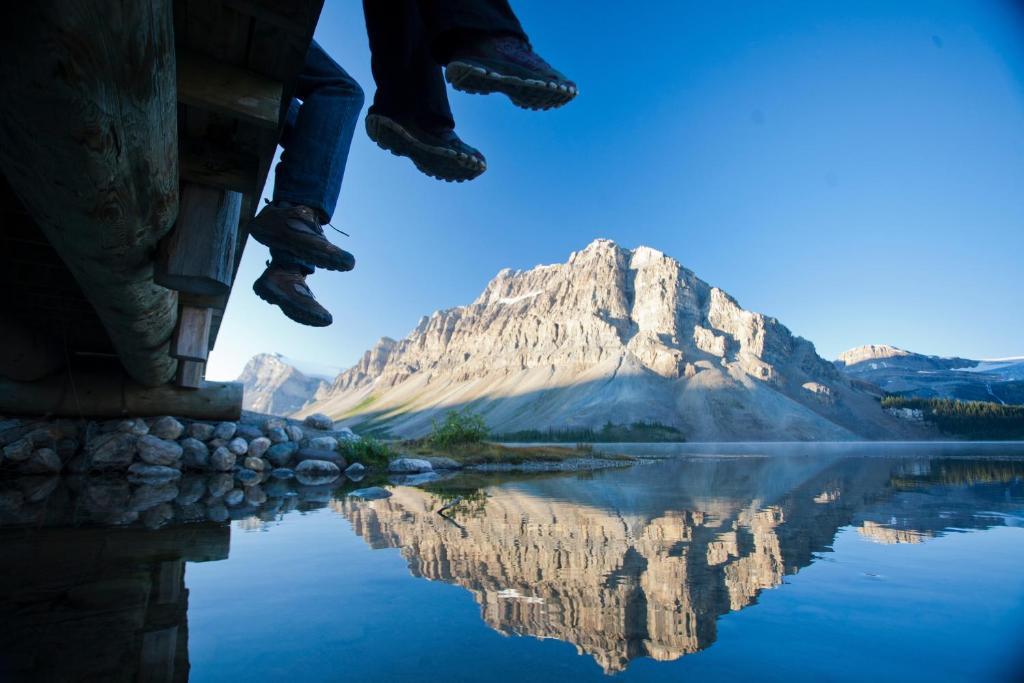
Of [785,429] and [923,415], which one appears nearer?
[785,429]

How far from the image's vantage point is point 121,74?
168 cm

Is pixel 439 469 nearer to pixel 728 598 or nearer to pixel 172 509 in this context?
pixel 172 509

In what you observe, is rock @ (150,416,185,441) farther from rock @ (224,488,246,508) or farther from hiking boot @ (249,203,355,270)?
hiking boot @ (249,203,355,270)

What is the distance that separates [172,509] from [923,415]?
216781 mm

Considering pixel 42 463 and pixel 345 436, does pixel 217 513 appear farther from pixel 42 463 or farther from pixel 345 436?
pixel 345 436

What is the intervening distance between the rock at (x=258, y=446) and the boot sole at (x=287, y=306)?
10.8m

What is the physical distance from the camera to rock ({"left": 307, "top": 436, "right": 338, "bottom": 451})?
1411 cm

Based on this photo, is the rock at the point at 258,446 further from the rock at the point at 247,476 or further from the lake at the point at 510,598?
the lake at the point at 510,598

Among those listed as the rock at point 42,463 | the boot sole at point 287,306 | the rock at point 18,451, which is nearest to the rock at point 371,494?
the boot sole at point 287,306

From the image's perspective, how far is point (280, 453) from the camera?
520 inches

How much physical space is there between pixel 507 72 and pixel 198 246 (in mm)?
2195

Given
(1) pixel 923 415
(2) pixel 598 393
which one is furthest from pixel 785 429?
(1) pixel 923 415

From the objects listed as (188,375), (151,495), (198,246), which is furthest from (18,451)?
(198,246)

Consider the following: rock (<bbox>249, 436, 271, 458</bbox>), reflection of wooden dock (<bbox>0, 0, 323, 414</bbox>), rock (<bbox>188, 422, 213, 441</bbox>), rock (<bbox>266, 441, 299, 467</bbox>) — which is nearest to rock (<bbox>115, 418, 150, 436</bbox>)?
rock (<bbox>188, 422, 213, 441</bbox>)
